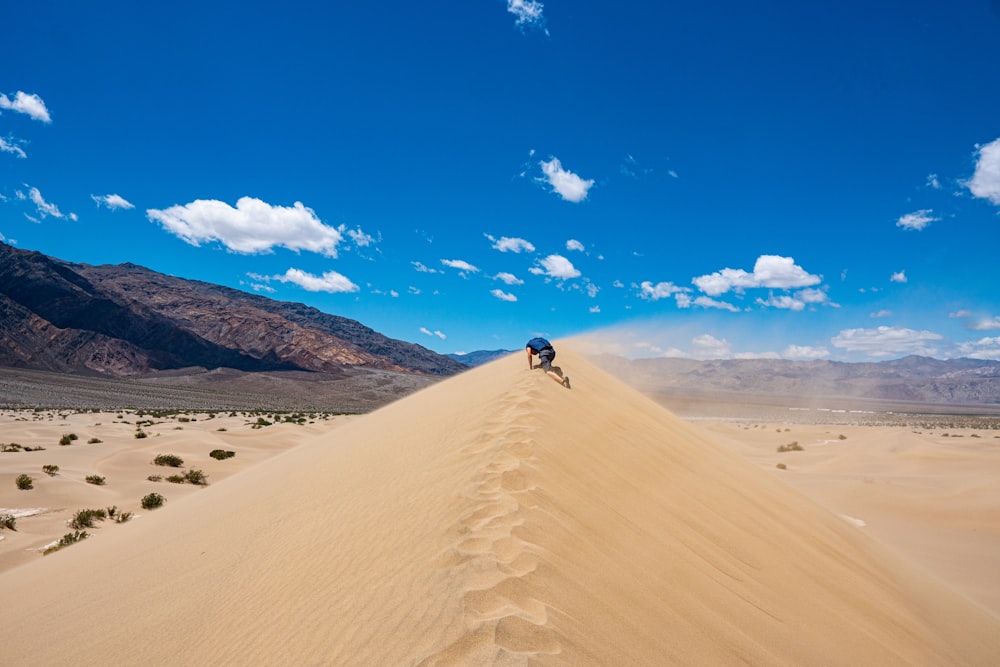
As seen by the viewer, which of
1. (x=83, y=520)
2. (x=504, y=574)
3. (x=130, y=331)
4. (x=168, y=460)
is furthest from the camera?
(x=130, y=331)

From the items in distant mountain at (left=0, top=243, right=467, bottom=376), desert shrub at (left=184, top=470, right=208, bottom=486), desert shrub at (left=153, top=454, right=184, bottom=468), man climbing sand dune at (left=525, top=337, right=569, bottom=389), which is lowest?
desert shrub at (left=184, top=470, right=208, bottom=486)

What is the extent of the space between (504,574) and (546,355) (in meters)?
5.04

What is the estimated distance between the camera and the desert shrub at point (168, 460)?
13430mm

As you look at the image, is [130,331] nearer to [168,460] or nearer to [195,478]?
[168,460]

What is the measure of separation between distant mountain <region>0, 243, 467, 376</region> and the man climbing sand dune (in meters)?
94.5

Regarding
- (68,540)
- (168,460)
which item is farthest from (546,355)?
(168,460)

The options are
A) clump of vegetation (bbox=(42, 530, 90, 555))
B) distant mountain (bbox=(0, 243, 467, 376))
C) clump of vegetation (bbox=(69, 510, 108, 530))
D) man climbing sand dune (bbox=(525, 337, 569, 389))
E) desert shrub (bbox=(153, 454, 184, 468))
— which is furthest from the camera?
distant mountain (bbox=(0, 243, 467, 376))

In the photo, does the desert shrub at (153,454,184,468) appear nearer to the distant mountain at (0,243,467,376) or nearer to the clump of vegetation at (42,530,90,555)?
the clump of vegetation at (42,530,90,555)

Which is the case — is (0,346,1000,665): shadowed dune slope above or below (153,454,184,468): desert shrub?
above

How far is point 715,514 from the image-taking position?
4.39m

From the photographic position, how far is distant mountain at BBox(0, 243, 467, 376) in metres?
84.2

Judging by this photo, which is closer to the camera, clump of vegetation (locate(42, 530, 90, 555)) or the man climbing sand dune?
clump of vegetation (locate(42, 530, 90, 555))

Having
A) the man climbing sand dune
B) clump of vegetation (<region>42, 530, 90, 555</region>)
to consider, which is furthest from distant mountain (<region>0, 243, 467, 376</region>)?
the man climbing sand dune

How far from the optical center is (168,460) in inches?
539
